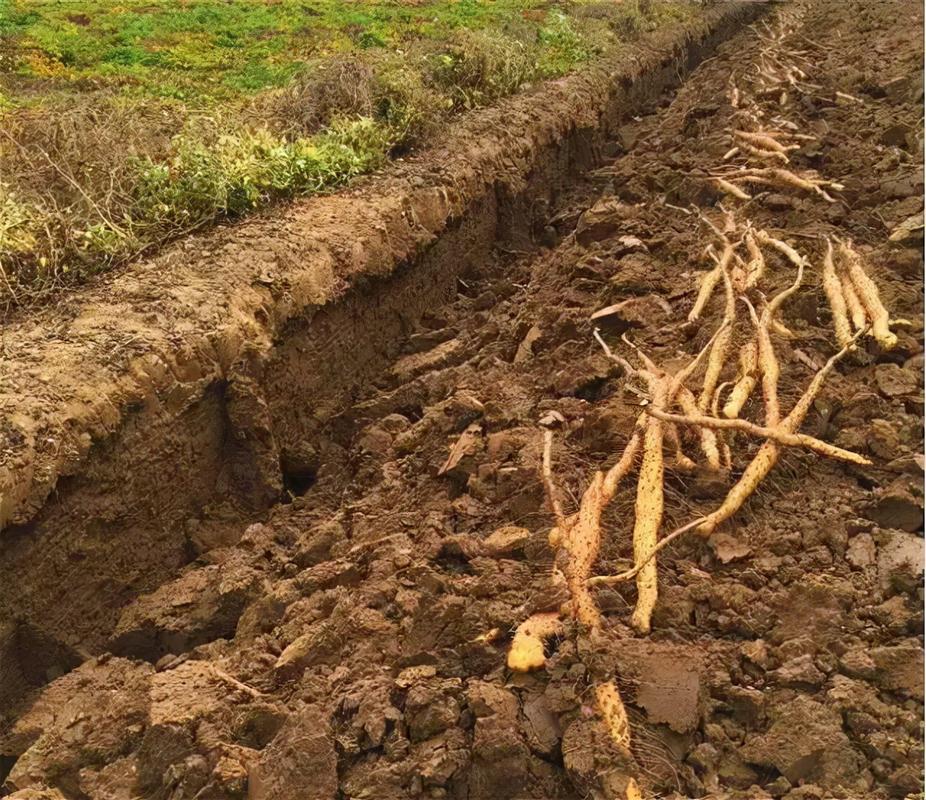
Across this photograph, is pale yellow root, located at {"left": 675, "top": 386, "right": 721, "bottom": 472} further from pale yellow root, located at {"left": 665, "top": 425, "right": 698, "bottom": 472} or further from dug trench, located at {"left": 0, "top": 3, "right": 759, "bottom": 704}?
dug trench, located at {"left": 0, "top": 3, "right": 759, "bottom": 704}

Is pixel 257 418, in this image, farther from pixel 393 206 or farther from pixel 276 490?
pixel 393 206

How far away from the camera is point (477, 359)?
418cm

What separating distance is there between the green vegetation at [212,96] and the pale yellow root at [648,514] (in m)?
2.87

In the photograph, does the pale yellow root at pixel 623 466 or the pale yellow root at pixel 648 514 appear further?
the pale yellow root at pixel 623 466

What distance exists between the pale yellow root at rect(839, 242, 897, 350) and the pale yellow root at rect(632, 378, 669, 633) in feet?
3.29

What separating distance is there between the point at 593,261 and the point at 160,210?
2.57 metres

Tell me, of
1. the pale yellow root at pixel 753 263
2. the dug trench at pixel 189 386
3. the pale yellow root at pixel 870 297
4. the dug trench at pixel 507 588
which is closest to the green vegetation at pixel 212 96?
the dug trench at pixel 189 386

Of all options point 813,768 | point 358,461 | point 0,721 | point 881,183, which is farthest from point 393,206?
point 813,768

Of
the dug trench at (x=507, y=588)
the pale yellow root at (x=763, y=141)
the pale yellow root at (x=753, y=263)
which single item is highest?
the pale yellow root at (x=763, y=141)

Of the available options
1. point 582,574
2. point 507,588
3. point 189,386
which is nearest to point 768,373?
point 582,574

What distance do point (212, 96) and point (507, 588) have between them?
5.35m

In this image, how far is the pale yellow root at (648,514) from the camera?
7.40ft

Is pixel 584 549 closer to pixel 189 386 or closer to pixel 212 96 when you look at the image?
pixel 189 386

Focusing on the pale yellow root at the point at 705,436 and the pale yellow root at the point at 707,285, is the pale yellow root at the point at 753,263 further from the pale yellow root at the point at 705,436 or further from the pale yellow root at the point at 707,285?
the pale yellow root at the point at 705,436
